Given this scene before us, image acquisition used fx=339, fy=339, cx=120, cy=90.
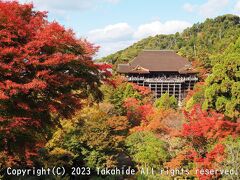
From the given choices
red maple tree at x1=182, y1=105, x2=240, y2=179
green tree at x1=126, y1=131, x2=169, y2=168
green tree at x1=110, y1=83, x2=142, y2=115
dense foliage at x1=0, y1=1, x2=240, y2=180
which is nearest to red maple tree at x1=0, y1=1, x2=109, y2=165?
dense foliage at x1=0, y1=1, x2=240, y2=180

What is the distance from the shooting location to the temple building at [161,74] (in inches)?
1554

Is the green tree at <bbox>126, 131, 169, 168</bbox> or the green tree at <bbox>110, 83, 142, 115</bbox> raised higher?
the green tree at <bbox>110, 83, 142, 115</bbox>

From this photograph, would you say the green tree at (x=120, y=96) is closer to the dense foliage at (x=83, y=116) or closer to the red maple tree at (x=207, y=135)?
the dense foliage at (x=83, y=116)

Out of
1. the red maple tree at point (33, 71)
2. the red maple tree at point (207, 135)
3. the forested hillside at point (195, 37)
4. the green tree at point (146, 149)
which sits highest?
the forested hillside at point (195, 37)

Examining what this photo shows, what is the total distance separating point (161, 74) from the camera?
4116 centimetres

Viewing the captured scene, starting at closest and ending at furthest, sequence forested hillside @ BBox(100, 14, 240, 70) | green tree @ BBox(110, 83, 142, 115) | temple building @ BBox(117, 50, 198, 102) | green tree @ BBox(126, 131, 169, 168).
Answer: green tree @ BBox(126, 131, 169, 168), green tree @ BBox(110, 83, 142, 115), temple building @ BBox(117, 50, 198, 102), forested hillside @ BBox(100, 14, 240, 70)

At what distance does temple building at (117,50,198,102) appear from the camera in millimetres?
39469

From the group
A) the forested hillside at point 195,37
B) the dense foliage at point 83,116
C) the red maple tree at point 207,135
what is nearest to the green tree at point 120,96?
the dense foliage at point 83,116

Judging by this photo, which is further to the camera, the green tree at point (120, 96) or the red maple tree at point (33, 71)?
the green tree at point (120, 96)

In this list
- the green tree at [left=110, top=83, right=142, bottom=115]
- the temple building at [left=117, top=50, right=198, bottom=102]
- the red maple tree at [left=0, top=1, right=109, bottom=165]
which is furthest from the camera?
the temple building at [left=117, top=50, right=198, bottom=102]

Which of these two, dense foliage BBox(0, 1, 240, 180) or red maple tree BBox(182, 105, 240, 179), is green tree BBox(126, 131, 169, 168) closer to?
dense foliage BBox(0, 1, 240, 180)

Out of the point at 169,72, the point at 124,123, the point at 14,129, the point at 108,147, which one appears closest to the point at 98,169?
the point at 108,147

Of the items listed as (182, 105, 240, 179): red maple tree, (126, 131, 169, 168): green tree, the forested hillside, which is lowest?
(126, 131, 169, 168): green tree

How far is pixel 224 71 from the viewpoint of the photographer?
11977mm
